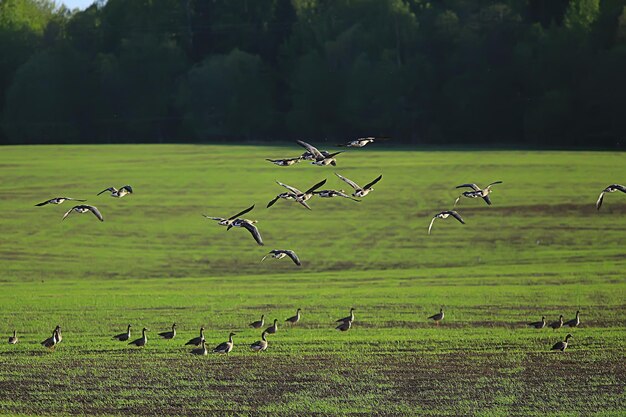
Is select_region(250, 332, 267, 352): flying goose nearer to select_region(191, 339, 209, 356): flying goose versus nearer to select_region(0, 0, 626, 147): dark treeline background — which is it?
select_region(191, 339, 209, 356): flying goose

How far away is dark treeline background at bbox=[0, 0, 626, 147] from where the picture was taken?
279ft

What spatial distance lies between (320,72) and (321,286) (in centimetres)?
5919

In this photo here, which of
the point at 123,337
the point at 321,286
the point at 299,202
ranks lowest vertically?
the point at 321,286

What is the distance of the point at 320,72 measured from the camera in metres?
97.4

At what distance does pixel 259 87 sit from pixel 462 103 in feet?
61.9

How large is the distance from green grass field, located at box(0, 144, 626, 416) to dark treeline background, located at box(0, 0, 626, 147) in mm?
11442

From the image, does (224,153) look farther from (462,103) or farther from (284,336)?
(284,336)

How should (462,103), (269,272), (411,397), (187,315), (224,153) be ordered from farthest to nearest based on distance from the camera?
(462,103)
(224,153)
(269,272)
(187,315)
(411,397)

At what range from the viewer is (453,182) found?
2505 inches

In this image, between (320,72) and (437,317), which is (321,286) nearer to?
(437,317)

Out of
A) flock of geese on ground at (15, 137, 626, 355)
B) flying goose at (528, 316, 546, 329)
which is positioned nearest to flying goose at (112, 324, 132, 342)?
flock of geese on ground at (15, 137, 626, 355)

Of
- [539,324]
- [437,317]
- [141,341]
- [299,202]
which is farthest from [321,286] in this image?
[141,341]

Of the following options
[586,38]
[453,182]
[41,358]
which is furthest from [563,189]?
[41,358]

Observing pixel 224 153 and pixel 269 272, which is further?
pixel 224 153
